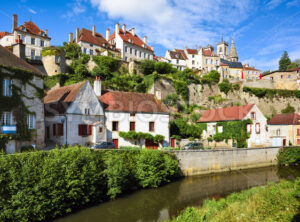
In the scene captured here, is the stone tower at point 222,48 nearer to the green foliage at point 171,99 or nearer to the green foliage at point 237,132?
the green foliage at point 171,99

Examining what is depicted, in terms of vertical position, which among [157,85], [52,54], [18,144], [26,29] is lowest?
[18,144]

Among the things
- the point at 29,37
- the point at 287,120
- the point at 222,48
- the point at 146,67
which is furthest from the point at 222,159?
the point at 222,48

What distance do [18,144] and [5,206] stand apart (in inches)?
277

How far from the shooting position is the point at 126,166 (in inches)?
631

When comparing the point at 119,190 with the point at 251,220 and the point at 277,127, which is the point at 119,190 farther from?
the point at 277,127

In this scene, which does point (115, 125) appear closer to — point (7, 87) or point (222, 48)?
point (7, 87)

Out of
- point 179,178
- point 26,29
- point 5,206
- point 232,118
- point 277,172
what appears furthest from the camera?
point 26,29

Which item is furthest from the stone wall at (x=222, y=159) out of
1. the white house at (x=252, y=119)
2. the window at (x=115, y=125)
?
the window at (x=115, y=125)

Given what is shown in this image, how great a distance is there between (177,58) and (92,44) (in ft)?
84.7

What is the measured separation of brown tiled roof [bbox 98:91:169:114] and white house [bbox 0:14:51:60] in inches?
859

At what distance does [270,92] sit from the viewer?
46688 mm

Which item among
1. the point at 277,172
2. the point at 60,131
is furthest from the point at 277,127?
the point at 60,131

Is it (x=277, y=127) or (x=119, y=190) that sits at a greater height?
(x=277, y=127)

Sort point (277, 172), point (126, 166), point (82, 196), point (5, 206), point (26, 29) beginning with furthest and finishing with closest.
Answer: point (26, 29) → point (277, 172) → point (126, 166) → point (82, 196) → point (5, 206)
